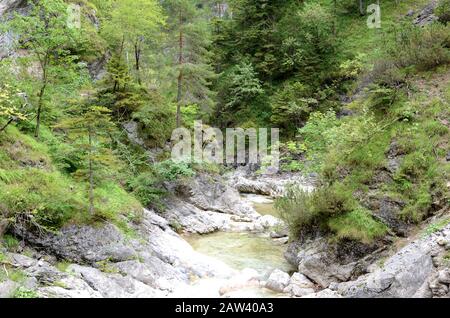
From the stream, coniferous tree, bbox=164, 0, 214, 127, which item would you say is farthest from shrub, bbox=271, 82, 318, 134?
Answer: the stream

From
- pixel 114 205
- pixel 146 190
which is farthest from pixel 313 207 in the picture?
pixel 146 190

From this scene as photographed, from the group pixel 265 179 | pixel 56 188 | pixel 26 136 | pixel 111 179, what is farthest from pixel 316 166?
pixel 265 179

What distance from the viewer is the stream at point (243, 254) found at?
39.2 feet

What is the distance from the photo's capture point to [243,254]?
15.4m

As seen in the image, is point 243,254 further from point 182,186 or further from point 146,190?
point 182,186

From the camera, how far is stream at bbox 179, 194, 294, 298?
1195cm

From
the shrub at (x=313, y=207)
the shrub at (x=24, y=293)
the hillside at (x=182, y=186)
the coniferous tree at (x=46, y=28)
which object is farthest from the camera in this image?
the coniferous tree at (x=46, y=28)

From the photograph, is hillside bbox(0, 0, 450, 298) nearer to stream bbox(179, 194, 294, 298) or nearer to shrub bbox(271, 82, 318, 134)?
stream bbox(179, 194, 294, 298)

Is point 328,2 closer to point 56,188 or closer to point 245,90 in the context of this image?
point 245,90

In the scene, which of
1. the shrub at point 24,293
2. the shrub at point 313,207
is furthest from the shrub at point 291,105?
the shrub at point 24,293

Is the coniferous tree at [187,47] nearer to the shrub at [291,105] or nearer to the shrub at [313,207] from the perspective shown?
the shrub at [313,207]

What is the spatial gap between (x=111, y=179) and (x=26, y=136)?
12.3 feet
